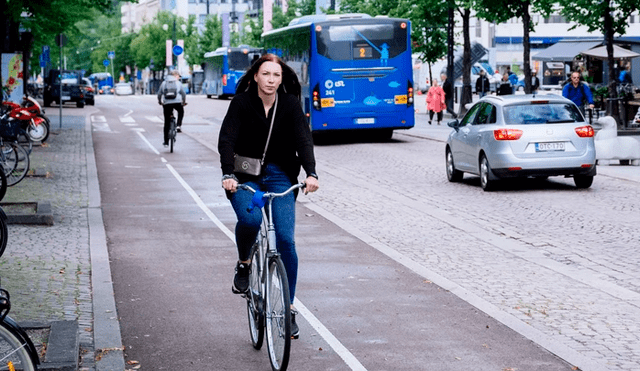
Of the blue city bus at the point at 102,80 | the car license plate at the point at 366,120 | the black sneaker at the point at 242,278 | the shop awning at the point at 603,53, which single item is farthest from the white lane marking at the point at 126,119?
the blue city bus at the point at 102,80

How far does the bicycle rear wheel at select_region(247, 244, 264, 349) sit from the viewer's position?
6614mm

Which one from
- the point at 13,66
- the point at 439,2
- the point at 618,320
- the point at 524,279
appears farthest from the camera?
the point at 439,2

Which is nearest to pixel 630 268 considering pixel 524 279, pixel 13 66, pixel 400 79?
pixel 524 279

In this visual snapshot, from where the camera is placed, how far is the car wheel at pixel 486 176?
55.5ft

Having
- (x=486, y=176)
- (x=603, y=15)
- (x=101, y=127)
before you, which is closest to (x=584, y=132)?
(x=486, y=176)

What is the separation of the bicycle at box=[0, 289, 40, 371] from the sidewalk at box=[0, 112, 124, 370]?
44.1 inches

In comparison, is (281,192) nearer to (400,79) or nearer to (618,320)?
(618,320)

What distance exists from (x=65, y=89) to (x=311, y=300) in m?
51.9

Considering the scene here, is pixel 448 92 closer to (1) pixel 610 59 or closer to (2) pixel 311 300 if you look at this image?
(1) pixel 610 59

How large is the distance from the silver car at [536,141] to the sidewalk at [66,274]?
582 centimetres

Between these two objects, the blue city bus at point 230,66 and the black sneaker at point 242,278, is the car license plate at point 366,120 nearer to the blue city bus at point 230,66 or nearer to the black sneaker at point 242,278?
the black sneaker at point 242,278

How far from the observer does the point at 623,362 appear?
6.41 m

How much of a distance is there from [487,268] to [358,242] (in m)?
2.02

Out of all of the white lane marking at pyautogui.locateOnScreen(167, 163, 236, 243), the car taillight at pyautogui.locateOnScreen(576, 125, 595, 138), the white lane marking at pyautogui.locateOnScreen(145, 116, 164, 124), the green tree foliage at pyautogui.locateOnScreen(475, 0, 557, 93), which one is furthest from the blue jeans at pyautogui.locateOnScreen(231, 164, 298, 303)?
the white lane marking at pyautogui.locateOnScreen(145, 116, 164, 124)
